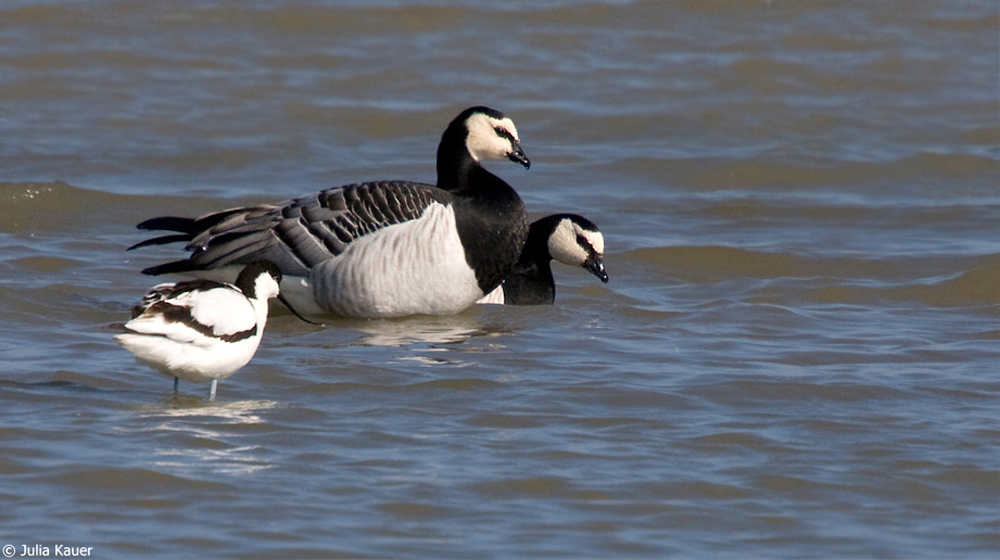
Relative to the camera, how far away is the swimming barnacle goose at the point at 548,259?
10477mm

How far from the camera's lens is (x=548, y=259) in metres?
10.6

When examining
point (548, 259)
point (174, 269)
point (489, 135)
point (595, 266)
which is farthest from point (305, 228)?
point (595, 266)

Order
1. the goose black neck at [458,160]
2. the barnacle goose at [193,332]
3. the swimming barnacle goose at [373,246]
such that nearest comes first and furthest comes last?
the barnacle goose at [193,332] < the swimming barnacle goose at [373,246] < the goose black neck at [458,160]

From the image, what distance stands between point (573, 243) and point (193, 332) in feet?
13.1

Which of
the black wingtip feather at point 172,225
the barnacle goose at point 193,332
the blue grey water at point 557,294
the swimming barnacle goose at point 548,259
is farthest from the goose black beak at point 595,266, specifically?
the barnacle goose at point 193,332

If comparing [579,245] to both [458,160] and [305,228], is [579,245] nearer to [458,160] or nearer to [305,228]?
[458,160]

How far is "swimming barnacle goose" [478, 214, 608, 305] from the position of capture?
1048cm

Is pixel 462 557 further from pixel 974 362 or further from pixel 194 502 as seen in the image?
pixel 974 362

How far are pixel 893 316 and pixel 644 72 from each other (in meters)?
8.38

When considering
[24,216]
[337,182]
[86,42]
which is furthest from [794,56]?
[24,216]

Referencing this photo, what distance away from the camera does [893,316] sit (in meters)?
10.2

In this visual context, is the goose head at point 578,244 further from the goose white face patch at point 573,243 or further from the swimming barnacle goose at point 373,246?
the swimming barnacle goose at point 373,246

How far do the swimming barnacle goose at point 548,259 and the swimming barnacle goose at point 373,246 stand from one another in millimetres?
604

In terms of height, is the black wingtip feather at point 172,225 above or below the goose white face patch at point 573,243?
above
